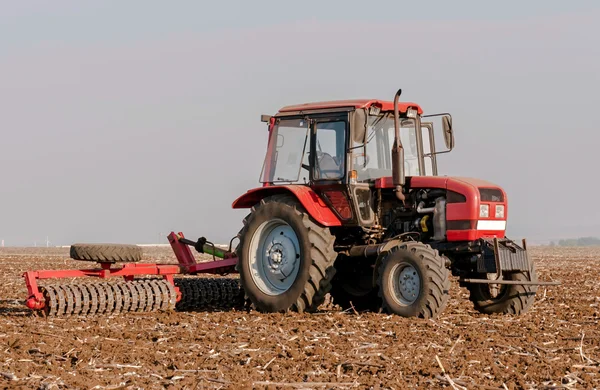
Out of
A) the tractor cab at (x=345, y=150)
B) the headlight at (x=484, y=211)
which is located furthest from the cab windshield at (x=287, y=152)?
the headlight at (x=484, y=211)

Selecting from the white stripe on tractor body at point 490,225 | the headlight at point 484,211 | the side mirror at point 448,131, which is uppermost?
the side mirror at point 448,131

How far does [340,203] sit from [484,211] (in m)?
1.75

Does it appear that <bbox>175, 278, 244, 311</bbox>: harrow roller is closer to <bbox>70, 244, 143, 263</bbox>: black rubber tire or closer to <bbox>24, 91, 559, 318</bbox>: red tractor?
<bbox>24, 91, 559, 318</bbox>: red tractor

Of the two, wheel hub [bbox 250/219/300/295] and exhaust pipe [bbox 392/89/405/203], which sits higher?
exhaust pipe [bbox 392/89/405/203]

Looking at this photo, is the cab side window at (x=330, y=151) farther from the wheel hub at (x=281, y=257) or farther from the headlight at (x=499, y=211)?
the headlight at (x=499, y=211)

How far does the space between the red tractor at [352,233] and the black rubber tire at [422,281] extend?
2cm

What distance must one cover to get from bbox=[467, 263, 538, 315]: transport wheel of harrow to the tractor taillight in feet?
5.66

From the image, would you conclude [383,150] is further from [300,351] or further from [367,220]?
[300,351]

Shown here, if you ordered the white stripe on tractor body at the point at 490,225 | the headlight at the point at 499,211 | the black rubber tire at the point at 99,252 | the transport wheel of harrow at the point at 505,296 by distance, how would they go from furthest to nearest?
the black rubber tire at the point at 99,252
the headlight at the point at 499,211
the transport wheel of harrow at the point at 505,296
the white stripe on tractor body at the point at 490,225

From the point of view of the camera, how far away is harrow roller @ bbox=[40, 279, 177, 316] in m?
11.6

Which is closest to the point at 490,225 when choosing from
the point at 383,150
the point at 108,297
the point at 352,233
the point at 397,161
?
the point at 397,161

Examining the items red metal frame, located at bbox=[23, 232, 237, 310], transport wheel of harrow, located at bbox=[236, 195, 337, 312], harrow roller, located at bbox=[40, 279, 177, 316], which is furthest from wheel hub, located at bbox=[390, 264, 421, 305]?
harrow roller, located at bbox=[40, 279, 177, 316]

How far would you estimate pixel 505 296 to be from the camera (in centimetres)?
1152

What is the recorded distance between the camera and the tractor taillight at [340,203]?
11.7 meters
